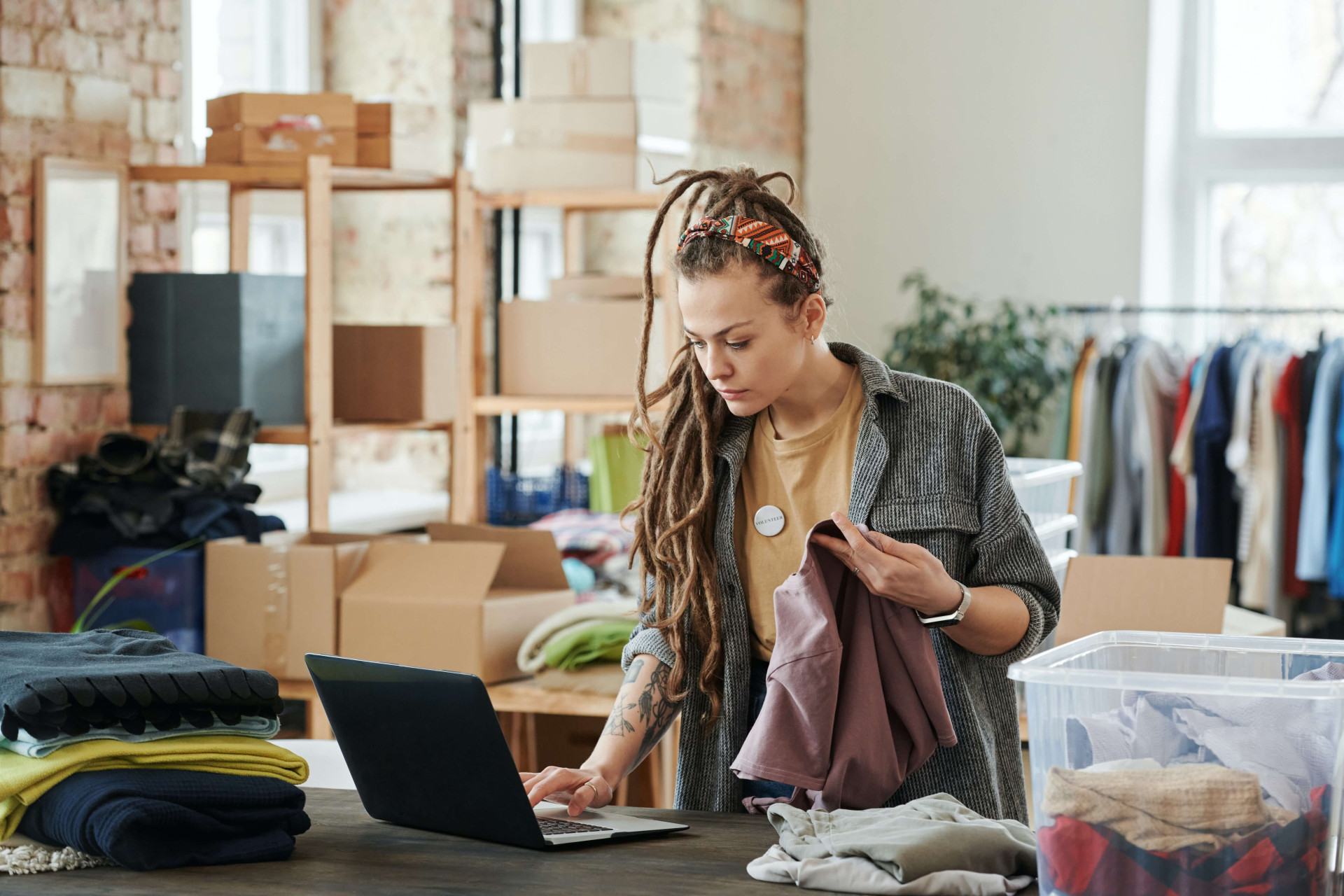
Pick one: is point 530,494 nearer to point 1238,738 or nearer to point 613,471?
point 613,471

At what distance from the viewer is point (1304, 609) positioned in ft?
15.1

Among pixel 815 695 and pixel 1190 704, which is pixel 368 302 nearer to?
pixel 815 695

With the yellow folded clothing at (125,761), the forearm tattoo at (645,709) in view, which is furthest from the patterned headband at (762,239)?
the yellow folded clothing at (125,761)

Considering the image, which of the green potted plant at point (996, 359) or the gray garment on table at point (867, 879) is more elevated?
the green potted plant at point (996, 359)

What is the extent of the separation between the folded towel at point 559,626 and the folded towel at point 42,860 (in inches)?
58.2

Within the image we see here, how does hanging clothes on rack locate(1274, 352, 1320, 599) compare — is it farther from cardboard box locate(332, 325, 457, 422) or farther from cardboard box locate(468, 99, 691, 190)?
cardboard box locate(332, 325, 457, 422)

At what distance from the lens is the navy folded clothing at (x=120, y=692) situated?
4.12ft

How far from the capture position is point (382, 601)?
2.77 meters

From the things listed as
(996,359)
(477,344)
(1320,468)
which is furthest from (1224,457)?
(477,344)

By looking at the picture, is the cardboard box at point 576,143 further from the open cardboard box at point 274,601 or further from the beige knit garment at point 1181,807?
the beige knit garment at point 1181,807

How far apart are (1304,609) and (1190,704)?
3869 millimetres

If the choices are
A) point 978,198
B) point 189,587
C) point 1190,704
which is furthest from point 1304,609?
point 1190,704

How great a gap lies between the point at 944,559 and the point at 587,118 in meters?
2.45

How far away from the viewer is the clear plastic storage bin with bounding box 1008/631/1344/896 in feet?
3.53
